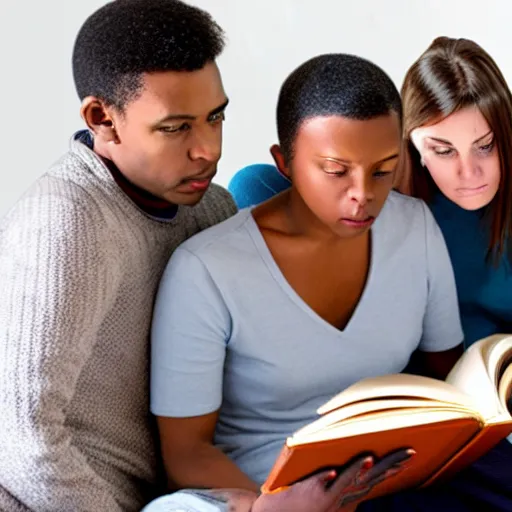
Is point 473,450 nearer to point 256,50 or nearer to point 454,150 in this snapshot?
point 454,150

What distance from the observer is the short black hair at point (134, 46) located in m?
1.04

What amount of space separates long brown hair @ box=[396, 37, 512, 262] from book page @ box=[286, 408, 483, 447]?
431 mm

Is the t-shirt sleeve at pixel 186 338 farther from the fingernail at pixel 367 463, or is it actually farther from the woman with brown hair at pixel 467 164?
the woman with brown hair at pixel 467 164

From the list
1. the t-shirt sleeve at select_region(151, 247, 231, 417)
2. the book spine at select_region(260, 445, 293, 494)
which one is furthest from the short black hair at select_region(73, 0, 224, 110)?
the book spine at select_region(260, 445, 293, 494)

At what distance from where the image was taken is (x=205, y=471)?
1112mm

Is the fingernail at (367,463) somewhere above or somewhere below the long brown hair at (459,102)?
below

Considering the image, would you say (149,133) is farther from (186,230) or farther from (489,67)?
(489,67)

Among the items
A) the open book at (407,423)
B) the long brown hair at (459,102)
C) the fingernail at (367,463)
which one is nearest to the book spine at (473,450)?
the open book at (407,423)

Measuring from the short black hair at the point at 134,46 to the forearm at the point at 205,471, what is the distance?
0.42 m

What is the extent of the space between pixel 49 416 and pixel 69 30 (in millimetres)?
885

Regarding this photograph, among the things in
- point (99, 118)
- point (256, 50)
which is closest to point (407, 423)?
point (99, 118)

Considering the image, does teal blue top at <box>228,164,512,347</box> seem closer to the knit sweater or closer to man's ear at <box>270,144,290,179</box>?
man's ear at <box>270,144,290,179</box>

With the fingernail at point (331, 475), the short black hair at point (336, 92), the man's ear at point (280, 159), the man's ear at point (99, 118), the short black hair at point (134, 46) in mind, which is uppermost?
the short black hair at point (134, 46)

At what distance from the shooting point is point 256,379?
1170 mm
